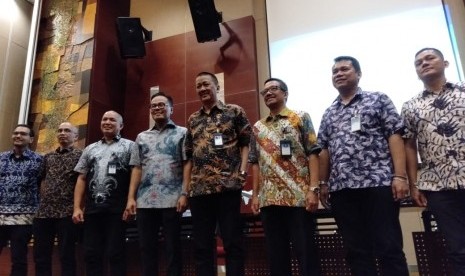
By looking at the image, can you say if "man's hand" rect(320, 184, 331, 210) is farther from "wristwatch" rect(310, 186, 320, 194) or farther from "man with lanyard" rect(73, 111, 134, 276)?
"man with lanyard" rect(73, 111, 134, 276)

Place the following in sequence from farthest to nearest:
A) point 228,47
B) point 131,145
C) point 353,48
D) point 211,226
→ point 228,47, point 353,48, point 131,145, point 211,226

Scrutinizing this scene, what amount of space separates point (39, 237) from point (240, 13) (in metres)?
3.88

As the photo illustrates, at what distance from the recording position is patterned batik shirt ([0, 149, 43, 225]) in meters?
2.76

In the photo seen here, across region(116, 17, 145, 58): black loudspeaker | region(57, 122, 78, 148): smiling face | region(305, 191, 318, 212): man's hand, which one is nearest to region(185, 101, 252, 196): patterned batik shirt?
region(305, 191, 318, 212): man's hand

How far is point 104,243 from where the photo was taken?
2.35 metres

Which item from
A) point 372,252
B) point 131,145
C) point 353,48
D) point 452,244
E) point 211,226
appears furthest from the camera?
point 353,48

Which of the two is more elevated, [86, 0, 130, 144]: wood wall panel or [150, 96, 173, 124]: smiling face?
[86, 0, 130, 144]: wood wall panel

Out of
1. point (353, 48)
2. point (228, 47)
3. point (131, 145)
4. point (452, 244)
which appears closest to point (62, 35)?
point (228, 47)

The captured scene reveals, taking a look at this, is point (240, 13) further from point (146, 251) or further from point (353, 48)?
point (146, 251)

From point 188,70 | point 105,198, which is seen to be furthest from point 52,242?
point 188,70

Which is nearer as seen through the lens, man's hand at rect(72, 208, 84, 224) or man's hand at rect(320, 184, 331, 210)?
man's hand at rect(320, 184, 331, 210)

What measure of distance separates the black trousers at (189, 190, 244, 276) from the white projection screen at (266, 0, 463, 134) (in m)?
2.39

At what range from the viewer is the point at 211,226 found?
6.45ft

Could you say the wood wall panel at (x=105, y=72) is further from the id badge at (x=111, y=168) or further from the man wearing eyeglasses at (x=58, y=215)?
the id badge at (x=111, y=168)
